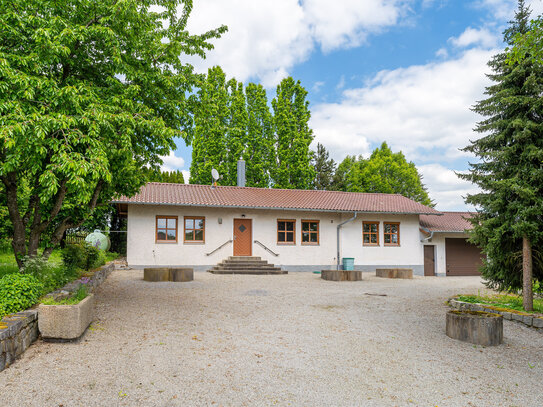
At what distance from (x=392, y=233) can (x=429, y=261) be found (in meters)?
2.65

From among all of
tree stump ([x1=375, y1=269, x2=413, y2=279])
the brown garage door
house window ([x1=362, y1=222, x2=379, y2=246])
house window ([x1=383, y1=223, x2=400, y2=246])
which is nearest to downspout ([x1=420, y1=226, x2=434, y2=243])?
house window ([x1=383, y1=223, x2=400, y2=246])

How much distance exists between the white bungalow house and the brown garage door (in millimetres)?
546

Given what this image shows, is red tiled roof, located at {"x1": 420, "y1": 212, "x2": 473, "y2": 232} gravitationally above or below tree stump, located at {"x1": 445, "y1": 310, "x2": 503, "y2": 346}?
above

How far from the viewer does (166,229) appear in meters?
16.0

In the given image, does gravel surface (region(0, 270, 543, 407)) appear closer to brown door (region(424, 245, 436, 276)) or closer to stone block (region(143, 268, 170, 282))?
stone block (region(143, 268, 170, 282))

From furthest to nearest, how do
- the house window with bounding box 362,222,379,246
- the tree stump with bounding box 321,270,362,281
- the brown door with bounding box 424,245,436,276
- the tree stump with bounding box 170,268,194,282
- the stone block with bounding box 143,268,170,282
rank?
the brown door with bounding box 424,245,436,276, the house window with bounding box 362,222,379,246, the tree stump with bounding box 321,270,362,281, the tree stump with bounding box 170,268,194,282, the stone block with bounding box 143,268,170,282

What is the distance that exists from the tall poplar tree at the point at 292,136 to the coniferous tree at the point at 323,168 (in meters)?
5.53

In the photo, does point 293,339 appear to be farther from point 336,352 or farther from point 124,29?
point 124,29

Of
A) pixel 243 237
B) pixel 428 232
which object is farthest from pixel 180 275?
pixel 428 232

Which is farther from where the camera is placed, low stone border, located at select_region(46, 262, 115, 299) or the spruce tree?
the spruce tree

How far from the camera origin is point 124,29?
6602 mm

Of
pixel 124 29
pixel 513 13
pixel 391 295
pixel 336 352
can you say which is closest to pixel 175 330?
pixel 336 352

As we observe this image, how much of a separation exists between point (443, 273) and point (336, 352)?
53.6ft

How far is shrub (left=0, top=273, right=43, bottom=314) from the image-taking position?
490cm
